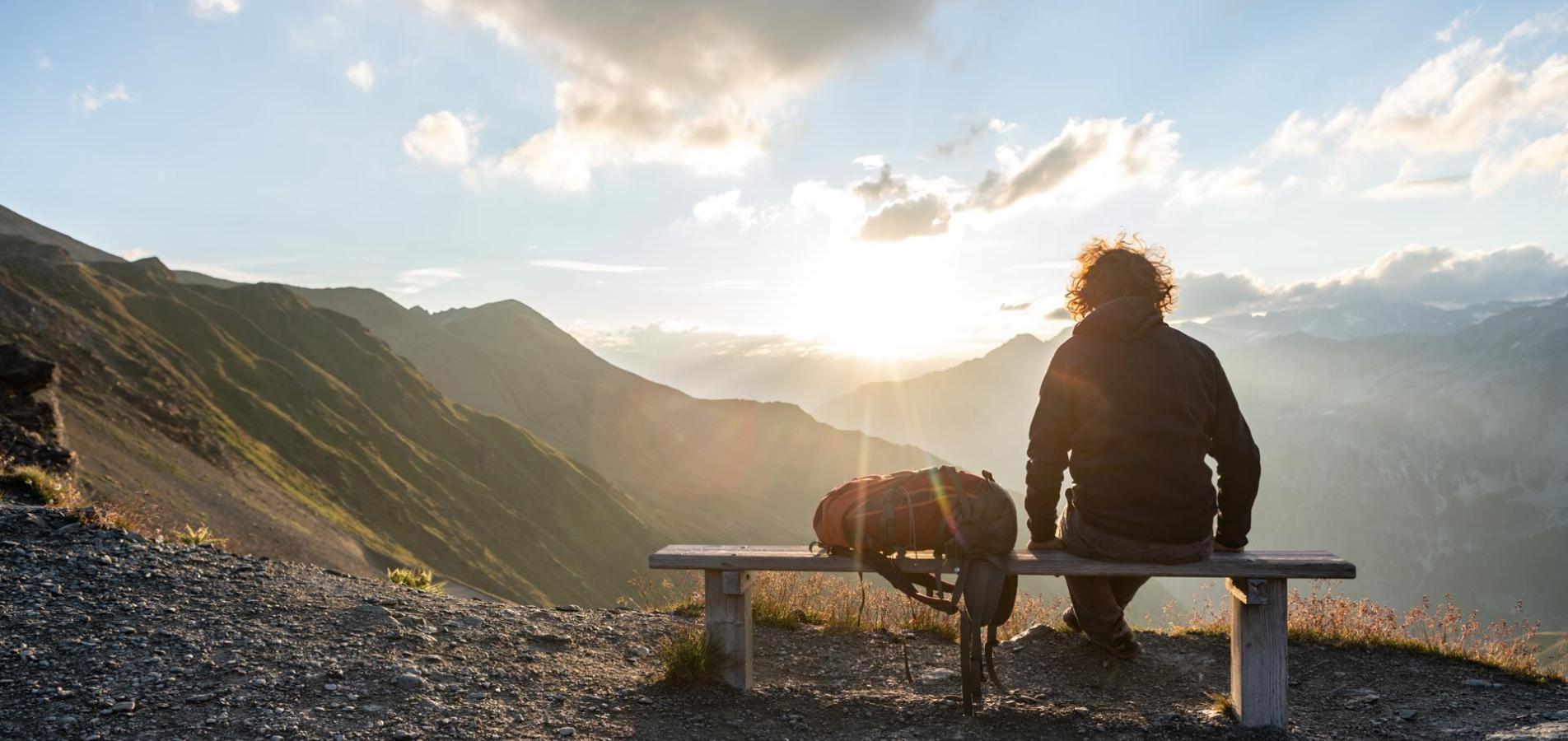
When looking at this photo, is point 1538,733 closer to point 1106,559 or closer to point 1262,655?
point 1262,655

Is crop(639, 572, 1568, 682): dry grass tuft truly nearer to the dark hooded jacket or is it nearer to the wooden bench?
the wooden bench

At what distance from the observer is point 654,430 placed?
14575 centimetres

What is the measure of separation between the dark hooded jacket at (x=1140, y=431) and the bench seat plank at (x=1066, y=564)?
0.21 meters

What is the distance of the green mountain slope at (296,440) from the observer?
39.6 m

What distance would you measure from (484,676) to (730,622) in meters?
1.65

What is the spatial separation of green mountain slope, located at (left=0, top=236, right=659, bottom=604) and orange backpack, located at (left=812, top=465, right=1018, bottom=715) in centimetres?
2669

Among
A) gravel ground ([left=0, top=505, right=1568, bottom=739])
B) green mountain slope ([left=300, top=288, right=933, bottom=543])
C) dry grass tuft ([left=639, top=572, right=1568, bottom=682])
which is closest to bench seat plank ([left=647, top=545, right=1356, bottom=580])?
gravel ground ([left=0, top=505, right=1568, bottom=739])

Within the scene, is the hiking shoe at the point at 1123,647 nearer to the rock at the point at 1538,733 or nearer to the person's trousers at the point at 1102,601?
the person's trousers at the point at 1102,601

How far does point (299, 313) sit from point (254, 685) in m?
104

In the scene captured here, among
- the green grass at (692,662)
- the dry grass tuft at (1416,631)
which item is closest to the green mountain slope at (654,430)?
the dry grass tuft at (1416,631)

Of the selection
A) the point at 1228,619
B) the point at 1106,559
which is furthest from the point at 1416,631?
the point at 1106,559

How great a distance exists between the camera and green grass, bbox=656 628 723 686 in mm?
5305

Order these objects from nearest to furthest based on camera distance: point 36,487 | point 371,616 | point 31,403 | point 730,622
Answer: point 730,622, point 371,616, point 36,487, point 31,403

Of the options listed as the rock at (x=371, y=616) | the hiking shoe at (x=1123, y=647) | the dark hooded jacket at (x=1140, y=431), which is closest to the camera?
the dark hooded jacket at (x=1140, y=431)
